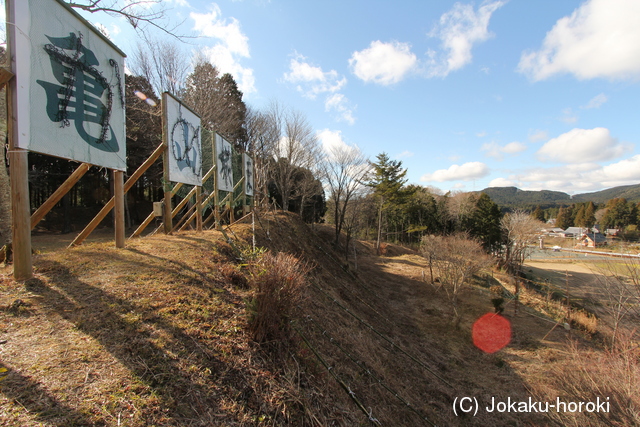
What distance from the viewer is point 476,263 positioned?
13945 mm

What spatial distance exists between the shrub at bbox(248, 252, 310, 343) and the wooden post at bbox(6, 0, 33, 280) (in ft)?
7.78

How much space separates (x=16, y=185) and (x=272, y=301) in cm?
289

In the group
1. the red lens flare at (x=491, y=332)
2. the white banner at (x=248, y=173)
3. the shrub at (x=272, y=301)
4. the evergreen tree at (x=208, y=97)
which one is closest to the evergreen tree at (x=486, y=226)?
the red lens flare at (x=491, y=332)

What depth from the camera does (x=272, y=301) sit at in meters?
2.85

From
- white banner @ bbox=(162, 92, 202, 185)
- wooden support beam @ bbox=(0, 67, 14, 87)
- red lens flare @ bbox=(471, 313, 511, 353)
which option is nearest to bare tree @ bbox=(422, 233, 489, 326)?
red lens flare @ bbox=(471, 313, 511, 353)

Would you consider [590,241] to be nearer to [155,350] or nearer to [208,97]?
[208,97]

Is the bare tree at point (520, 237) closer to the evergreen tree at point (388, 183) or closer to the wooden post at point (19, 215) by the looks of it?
the evergreen tree at point (388, 183)

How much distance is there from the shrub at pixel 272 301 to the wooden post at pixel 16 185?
237cm

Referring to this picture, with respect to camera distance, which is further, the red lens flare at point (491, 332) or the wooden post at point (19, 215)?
the red lens flare at point (491, 332)

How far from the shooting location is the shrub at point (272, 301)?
2832 millimetres

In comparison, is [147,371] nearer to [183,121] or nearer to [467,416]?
[183,121]

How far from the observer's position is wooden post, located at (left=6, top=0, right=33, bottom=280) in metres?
2.67

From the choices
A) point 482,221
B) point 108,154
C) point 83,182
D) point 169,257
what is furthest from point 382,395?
point 482,221

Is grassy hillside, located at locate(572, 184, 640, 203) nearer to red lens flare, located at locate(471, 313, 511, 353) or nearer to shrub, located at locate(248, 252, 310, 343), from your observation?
red lens flare, located at locate(471, 313, 511, 353)
